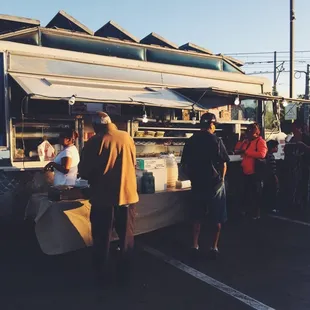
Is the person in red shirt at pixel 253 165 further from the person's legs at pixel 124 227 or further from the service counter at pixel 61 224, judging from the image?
the person's legs at pixel 124 227

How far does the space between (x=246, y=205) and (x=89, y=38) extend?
13.5ft

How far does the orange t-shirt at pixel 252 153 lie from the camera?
7191mm

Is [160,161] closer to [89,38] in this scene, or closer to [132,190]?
[132,190]

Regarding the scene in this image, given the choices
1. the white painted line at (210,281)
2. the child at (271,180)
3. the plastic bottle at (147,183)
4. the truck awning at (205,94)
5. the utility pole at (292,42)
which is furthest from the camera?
the utility pole at (292,42)

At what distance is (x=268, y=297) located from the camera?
4.09m

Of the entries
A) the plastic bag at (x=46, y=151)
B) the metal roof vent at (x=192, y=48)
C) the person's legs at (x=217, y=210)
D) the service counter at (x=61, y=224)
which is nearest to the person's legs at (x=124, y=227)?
the service counter at (x=61, y=224)

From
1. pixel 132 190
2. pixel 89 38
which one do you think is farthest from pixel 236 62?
pixel 132 190

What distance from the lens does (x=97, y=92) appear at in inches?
255

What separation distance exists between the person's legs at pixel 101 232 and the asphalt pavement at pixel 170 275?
0.26 metres

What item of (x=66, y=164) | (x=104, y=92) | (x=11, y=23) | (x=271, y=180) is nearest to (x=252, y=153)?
(x=271, y=180)

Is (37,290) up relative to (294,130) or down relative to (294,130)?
down

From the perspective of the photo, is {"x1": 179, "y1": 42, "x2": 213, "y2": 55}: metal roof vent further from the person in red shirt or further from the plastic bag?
the plastic bag

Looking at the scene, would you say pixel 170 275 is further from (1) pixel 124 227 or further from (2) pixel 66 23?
(2) pixel 66 23

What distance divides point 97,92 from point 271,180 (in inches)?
152
